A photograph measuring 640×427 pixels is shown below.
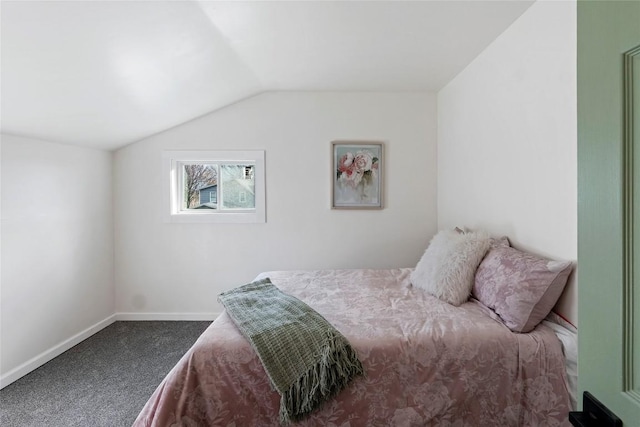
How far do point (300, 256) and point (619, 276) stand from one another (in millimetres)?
2533

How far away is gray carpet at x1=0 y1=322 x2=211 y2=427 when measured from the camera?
1675 millimetres

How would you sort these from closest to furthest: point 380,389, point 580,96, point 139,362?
point 580,96
point 380,389
point 139,362

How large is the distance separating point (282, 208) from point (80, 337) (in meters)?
2.05

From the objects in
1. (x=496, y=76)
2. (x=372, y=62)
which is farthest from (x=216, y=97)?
(x=496, y=76)

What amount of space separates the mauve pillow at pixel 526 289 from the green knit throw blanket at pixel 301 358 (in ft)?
2.58

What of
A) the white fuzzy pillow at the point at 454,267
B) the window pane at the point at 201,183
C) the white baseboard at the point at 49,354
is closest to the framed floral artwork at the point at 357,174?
the white fuzzy pillow at the point at 454,267

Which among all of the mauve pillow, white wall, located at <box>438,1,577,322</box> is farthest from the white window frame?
the mauve pillow

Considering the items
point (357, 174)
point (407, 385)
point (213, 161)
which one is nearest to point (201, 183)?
point (213, 161)

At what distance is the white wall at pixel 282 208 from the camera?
289 centimetres

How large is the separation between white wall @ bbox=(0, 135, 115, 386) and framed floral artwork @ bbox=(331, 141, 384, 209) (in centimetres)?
221

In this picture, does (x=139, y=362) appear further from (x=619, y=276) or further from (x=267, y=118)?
(x=619, y=276)

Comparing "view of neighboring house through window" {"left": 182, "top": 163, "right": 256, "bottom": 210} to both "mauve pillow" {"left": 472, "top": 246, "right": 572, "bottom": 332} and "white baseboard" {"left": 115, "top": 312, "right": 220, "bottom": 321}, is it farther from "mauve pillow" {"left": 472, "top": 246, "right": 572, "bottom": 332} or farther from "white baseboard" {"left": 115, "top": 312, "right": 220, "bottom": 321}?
"mauve pillow" {"left": 472, "top": 246, "right": 572, "bottom": 332}

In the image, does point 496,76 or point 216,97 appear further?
point 216,97

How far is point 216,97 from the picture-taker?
261 cm
